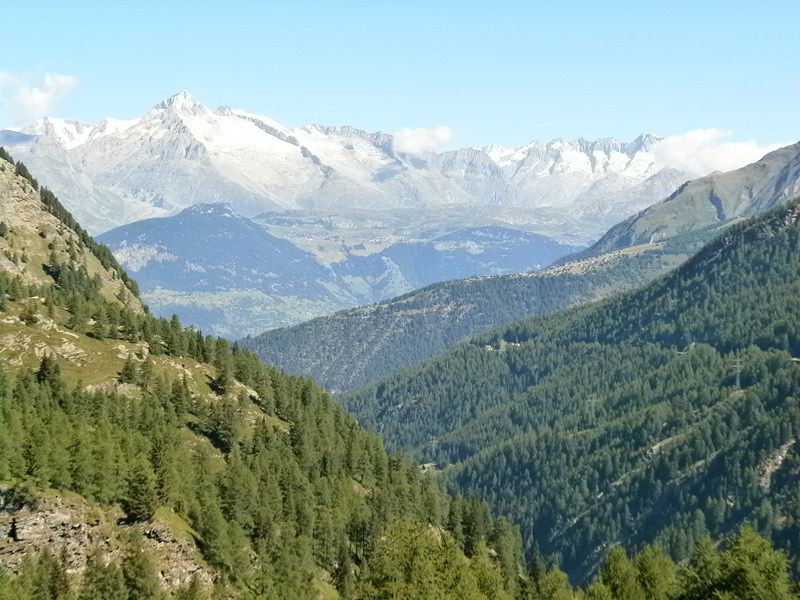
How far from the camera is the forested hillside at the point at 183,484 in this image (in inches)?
4208

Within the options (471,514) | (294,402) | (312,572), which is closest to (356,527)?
(312,572)

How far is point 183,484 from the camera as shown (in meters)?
127

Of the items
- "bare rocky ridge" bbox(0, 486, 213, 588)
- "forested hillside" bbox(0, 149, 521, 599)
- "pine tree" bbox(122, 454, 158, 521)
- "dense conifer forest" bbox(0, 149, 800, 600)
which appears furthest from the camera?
"pine tree" bbox(122, 454, 158, 521)

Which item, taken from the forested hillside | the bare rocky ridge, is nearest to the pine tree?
the forested hillside

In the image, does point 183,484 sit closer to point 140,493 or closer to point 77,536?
point 140,493

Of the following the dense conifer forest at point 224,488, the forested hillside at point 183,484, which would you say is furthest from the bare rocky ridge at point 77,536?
the dense conifer forest at point 224,488

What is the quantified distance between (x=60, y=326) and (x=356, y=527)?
63.9m

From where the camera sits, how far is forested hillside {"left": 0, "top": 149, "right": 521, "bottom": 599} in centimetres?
10688

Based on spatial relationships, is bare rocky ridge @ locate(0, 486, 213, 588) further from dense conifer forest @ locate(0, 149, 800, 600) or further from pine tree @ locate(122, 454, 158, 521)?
pine tree @ locate(122, 454, 158, 521)

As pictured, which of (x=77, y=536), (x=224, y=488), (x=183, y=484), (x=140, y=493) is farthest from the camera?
(x=224, y=488)

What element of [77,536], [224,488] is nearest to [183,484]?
[224,488]

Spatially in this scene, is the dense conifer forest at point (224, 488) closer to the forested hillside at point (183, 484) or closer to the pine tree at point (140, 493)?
the pine tree at point (140, 493)

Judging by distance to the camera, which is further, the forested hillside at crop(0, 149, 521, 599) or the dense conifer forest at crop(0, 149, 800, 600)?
the forested hillside at crop(0, 149, 521, 599)

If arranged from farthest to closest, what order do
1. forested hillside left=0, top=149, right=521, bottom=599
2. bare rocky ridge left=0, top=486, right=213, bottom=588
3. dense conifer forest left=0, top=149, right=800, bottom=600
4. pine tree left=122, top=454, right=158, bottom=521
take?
1. pine tree left=122, top=454, right=158, bottom=521
2. forested hillside left=0, top=149, right=521, bottom=599
3. dense conifer forest left=0, top=149, right=800, bottom=600
4. bare rocky ridge left=0, top=486, right=213, bottom=588
